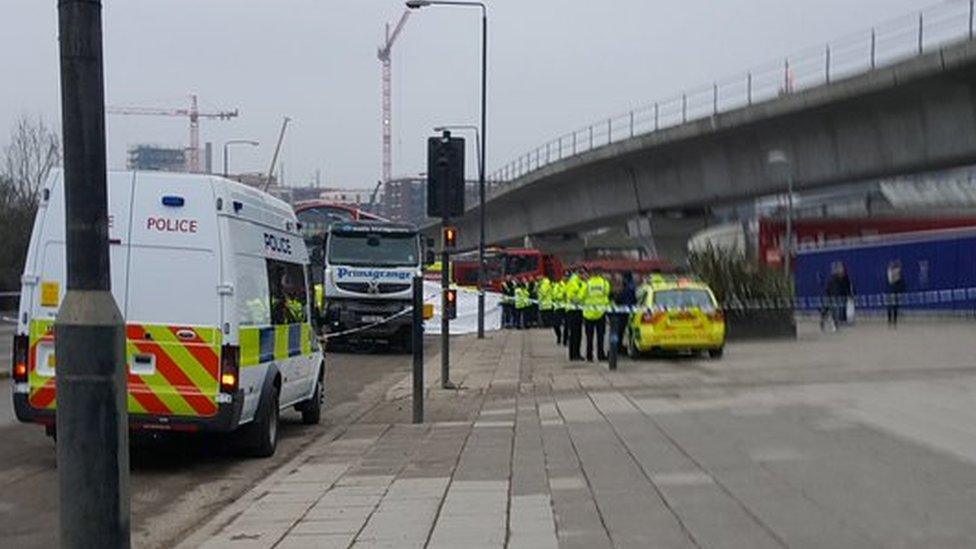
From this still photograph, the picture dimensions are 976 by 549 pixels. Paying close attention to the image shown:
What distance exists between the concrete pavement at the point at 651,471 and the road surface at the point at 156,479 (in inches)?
15.3

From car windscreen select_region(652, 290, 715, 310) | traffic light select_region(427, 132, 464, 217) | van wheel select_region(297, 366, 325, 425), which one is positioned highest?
traffic light select_region(427, 132, 464, 217)

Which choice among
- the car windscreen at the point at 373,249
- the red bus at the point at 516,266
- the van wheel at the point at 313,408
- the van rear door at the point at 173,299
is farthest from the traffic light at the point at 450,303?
the red bus at the point at 516,266

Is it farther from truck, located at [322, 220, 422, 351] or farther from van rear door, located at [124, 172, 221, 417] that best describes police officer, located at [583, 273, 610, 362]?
van rear door, located at [124, 172, 221, 417]

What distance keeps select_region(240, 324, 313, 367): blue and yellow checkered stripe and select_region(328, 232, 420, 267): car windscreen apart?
48.4 feet

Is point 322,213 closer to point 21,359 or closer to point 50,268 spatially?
point 50,268

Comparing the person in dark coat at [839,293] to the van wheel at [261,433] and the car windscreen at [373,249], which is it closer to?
the car windscreen at [373,249]

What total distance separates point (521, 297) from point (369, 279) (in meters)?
8.09

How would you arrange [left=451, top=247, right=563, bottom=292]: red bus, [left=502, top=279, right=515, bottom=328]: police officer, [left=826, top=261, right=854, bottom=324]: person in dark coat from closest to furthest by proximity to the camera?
[left=826, top=261, right=854, bottom=324]: person in dark coat → [left=502, top=279, right=515, bottom=328]: police officer → [left=451, top=247, right=563, bottom=292]: red bus

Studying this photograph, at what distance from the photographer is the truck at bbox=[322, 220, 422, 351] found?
93.3 feet

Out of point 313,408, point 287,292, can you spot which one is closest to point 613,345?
point 313,408

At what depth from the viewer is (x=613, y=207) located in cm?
4784

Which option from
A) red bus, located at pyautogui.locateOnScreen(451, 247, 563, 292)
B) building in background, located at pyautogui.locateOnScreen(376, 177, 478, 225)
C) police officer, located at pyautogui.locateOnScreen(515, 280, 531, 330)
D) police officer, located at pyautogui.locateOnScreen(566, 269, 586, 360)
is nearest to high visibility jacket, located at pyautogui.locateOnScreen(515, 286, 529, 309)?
police officer, located at pyautogui.locateOnScreen(515, 280, 531, 330)

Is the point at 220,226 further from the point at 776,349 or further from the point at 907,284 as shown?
the point at 907,284

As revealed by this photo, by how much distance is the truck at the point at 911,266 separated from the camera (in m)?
32.5
